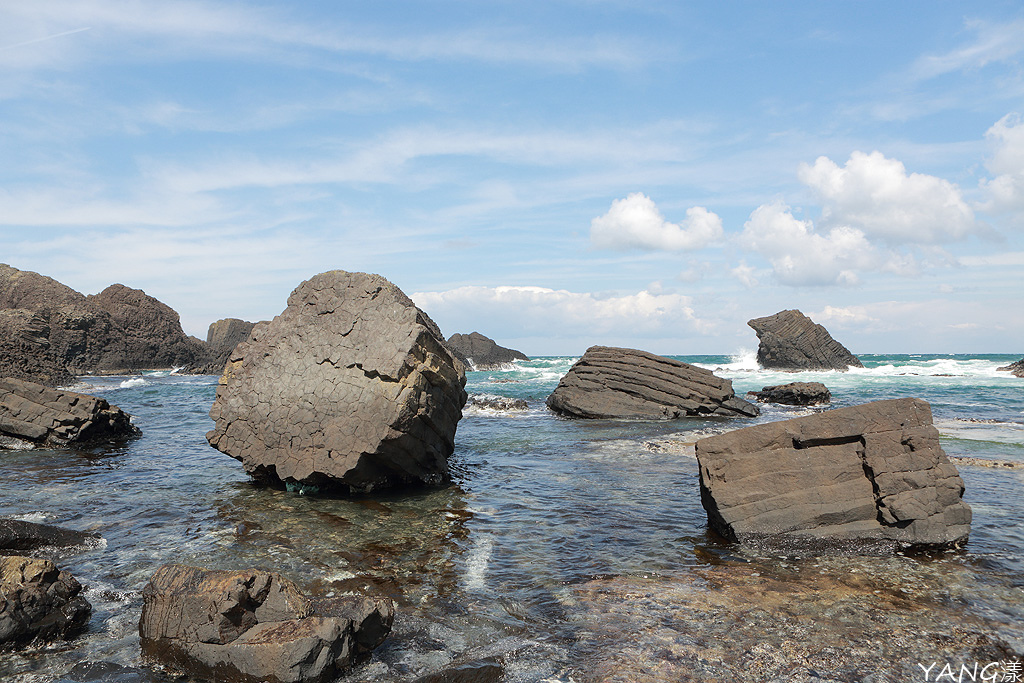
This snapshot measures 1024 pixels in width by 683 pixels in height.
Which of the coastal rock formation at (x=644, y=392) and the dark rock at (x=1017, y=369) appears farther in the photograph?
the dark rock at (x=1017, y=369)

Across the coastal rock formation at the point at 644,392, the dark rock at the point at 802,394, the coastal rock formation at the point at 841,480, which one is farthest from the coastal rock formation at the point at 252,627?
the dark rock at the point at 802,394

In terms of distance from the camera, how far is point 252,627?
4.57 m

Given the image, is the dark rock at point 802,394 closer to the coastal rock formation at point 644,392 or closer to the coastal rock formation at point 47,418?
the coastal rock formation at point 644,392

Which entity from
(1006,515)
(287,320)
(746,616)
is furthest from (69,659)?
(1006,515)

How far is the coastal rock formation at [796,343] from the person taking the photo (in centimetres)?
5166

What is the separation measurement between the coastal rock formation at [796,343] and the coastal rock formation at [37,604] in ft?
174

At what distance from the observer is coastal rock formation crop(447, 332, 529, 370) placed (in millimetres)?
69812

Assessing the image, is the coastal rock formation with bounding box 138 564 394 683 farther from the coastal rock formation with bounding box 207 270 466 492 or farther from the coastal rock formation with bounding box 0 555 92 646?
the coastal rock formation with bounding box 207 270 466 492

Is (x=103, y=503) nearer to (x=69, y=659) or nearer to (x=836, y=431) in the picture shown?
(x=69, y=659)

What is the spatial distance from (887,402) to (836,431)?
780 millimetres

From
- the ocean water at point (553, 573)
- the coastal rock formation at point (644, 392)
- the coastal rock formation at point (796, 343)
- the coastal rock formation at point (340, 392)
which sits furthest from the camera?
the coastal rock formation at point (796, 343)

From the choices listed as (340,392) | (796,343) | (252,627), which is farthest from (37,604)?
(796,343)

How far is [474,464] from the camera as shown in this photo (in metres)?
13.1

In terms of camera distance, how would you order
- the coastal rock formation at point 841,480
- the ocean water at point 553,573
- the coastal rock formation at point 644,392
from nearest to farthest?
the ocean water at point 553,573 → the coastal rock formation at point 841,480 → the coastal rock formation at point 644,392
